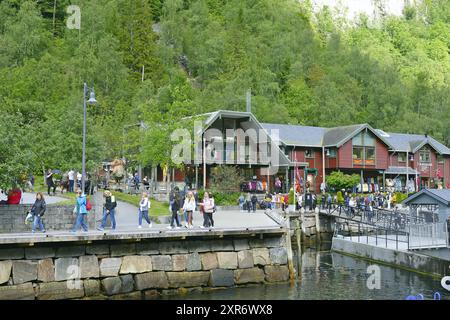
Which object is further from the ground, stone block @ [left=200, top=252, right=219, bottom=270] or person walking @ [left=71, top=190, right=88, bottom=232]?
person walking @ [left=71, top=190, right=88, bottom=232]

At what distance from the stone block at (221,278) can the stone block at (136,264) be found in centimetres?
266

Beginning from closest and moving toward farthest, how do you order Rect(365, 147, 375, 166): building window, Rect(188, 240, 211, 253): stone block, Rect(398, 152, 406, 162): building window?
1. Rect(188, 240, 211, 253): stone block
2. Rect(365, 147, 375, 166): building window
3. Rect(398, 152, 406, 162): building window

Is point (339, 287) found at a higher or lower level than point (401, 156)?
lower

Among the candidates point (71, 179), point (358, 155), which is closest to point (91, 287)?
point (71, 179)

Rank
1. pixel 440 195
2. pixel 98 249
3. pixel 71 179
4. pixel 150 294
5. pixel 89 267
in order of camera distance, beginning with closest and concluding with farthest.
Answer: pixel 89 267, pixel 98 249, pixel 150 294, pixel 440 195, pixel 71 179

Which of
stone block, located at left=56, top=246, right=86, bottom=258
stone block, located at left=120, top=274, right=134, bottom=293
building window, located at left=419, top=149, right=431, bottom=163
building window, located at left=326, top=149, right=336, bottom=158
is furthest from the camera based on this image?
building window, located at left=419, top=149, right=431, bottom=163

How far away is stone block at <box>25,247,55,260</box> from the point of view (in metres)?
18.7

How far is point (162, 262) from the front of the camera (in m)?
20.9

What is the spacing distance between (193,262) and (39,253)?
19.8 ft

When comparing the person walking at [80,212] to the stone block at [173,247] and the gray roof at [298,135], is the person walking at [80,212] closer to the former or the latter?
the stone block at [173,247]

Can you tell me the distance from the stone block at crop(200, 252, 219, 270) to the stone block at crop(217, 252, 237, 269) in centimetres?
18

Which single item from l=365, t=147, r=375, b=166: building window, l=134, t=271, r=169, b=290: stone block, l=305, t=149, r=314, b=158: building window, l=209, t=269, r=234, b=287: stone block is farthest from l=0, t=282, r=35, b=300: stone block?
l=365, t=147, r=375, b=166: building window

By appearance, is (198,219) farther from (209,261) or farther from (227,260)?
(209,261)

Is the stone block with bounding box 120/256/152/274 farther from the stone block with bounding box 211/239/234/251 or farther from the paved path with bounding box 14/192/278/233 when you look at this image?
the paved path with bounding box 14/192/278/233
